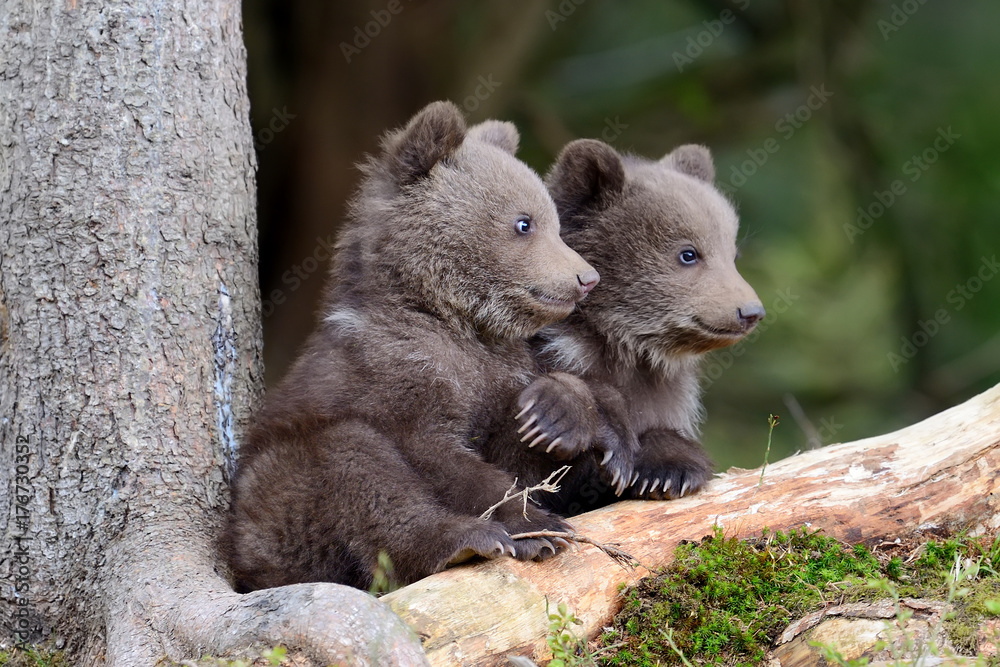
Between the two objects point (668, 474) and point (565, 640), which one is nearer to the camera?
point (565, 640)

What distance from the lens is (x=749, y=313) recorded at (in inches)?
209

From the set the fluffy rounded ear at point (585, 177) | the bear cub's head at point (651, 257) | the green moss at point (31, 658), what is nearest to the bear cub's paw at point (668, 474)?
the bear cub's head at point (651, 257)

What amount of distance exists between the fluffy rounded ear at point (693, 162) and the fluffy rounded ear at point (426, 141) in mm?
1664

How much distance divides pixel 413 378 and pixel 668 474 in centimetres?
133

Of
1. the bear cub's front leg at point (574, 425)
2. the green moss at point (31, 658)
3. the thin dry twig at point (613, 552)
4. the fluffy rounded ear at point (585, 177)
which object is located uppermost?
the fluffy rounded ear at point (585, 177)

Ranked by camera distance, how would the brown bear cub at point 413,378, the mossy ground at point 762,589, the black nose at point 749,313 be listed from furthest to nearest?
1. the black nose at point 749,313
2. the brown bear cub at point 413,378
3. the mossy ground at point 762,589

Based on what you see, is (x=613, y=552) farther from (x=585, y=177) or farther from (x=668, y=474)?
(x=585, y=177)

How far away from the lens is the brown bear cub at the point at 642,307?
17.0ft

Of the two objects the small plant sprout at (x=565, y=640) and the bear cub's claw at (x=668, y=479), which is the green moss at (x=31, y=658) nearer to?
the small plant sprout at (x=565, y=640)

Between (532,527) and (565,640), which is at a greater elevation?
(532,527)

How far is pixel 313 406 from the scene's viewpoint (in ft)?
15.4

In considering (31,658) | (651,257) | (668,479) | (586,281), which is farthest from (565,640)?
(31,658)

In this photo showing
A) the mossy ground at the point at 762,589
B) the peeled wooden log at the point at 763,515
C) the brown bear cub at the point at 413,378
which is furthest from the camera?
the brown bear cub at the point at 413,378

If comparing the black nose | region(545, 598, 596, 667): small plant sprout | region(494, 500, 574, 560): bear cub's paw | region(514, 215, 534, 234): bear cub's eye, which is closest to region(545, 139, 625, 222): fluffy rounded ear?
region(514, 215, 534, 234): bear cub's eye
